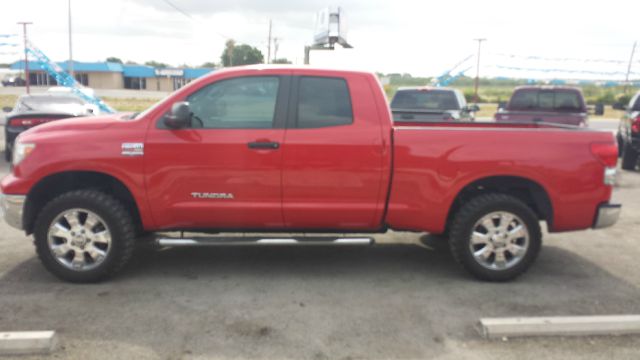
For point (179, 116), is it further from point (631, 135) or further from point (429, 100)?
point (631, 135)

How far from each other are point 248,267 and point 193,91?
5.79 ft

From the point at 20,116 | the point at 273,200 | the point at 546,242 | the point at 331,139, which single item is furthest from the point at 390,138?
the point at 20,116

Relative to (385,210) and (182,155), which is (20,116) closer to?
(182,155)

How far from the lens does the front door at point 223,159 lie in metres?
4.98

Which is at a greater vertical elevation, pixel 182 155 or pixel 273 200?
pixel 182 155

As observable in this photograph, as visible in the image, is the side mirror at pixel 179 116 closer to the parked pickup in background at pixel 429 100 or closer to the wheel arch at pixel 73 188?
the wheel arch at pixel 73 188

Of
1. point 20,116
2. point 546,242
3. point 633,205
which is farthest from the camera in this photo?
point 20,116

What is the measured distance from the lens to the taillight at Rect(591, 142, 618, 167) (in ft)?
16.9

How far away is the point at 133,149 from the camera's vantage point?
16.3ft

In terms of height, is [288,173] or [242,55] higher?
[242,55]

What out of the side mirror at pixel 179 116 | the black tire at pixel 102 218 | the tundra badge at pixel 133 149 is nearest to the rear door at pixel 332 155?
the side mirror at pixel 179 116

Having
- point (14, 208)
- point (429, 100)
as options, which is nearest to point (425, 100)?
point (429, 100)

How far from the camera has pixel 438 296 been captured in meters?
4.93

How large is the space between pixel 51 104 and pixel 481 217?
10.7m
